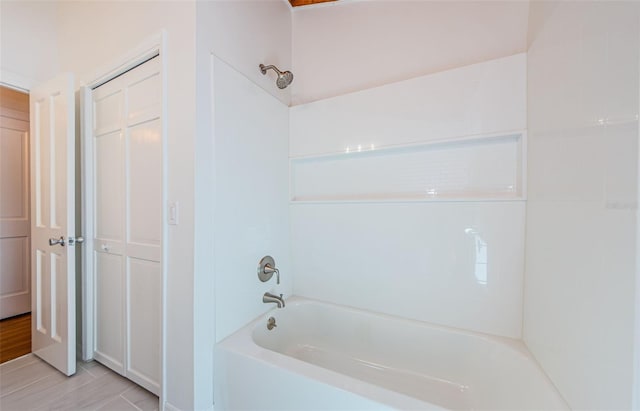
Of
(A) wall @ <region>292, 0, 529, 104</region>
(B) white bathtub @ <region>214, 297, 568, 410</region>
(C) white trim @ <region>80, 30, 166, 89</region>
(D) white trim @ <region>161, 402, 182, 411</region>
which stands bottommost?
(D) white trim @ <region>161, 402, 182, 411</region>

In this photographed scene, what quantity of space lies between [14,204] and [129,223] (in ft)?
7.54

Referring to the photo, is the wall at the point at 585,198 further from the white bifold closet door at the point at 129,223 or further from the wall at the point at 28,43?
the wall at the point at 28,43

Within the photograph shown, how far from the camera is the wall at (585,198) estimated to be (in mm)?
667

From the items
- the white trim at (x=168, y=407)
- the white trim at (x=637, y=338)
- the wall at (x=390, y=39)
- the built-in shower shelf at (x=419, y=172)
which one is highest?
the wall at (x=390, y=39)

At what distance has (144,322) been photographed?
1452 millimetres

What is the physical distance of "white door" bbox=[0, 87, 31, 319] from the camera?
2.49 metres

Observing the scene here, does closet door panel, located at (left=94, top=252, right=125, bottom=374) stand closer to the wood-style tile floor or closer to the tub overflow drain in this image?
the wood-style tile floor

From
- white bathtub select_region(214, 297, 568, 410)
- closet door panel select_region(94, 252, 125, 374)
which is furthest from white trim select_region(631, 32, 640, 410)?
closet door panel select_region(94, 252, 125, 374)

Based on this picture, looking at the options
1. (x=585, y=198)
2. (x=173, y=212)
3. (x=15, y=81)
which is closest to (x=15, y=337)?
(x=15, y=81)

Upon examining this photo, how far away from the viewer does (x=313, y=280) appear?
6.10ft

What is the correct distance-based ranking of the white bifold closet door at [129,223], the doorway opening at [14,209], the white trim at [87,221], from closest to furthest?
the white bifold closet door at [129,223] → the white trim at [87,221] → the doorway opening at [14,209]

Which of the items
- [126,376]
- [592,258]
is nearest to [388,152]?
[592,258]

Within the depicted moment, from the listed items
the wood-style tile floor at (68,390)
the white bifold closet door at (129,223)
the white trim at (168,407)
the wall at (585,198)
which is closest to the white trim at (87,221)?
the white bifold closet door at (129,223)

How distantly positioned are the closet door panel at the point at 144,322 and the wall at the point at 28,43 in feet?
5.17
